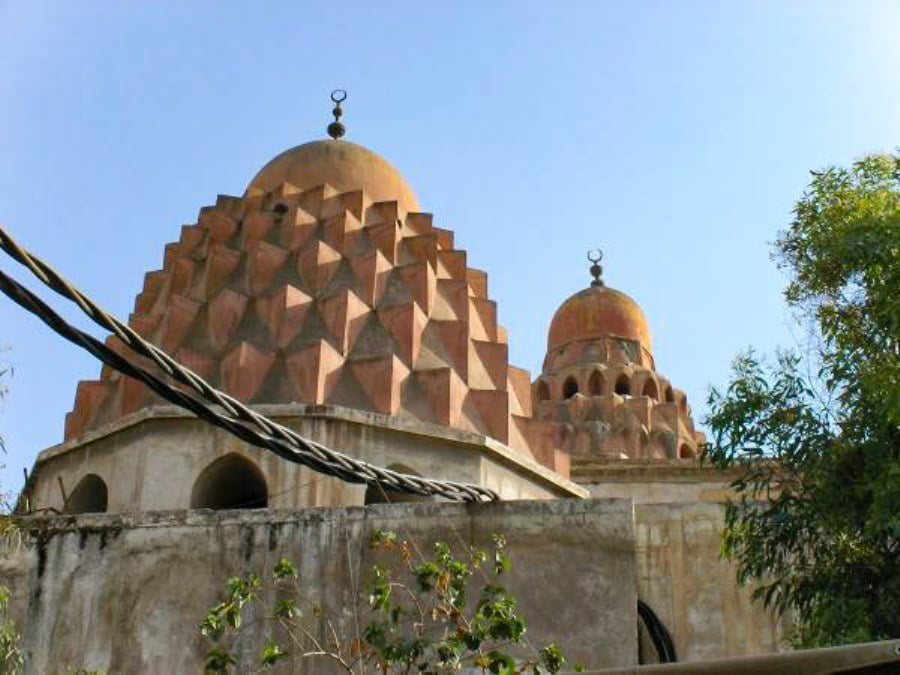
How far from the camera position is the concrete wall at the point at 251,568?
383 inches

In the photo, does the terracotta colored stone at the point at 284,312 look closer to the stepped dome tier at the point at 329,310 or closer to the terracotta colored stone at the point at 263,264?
the stepped dome tier at the point at 329,310

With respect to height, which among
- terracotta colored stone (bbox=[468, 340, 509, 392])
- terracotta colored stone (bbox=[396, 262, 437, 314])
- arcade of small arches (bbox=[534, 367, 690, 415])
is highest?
arcade of small arches (bbox=[534, 367, 690, 415])

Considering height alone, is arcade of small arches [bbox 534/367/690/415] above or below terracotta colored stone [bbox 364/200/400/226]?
above

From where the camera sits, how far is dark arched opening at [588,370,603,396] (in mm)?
23938

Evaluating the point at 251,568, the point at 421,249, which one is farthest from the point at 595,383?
the point at 251,568

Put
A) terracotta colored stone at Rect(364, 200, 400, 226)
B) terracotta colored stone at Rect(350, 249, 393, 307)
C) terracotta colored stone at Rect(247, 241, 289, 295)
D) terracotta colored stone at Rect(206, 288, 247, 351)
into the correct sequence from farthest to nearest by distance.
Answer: terracotta colored stone at Rect(364, 200, 400, 226)
terracotta colored stone at Rect(247, 241, 289, 295)
terracotta colored stone at Rect(350, 249, 393, 307)
terracotta colored stone at Rect(206, 288, 247, 351)

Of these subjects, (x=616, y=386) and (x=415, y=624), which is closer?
(x=415, y=624)

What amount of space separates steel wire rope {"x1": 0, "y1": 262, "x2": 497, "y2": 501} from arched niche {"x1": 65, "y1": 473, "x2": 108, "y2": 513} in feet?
17.6

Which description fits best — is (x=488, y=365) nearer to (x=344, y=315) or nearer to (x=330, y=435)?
(x=344, y=315)

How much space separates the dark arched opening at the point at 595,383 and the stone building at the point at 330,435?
8923 millimetres

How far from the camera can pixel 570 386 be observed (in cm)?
2428

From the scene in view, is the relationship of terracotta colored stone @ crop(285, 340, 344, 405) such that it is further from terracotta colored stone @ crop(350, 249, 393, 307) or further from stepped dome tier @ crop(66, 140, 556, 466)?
terracotta colored stone @ crop(350, 249, 393, 307)

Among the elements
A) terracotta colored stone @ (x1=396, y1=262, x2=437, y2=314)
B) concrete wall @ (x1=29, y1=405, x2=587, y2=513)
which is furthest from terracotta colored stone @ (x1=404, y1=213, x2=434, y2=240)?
concrete wall @ (x1=29, y1=405, x2=587, y2=513)

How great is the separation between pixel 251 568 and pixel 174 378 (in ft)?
15.8
